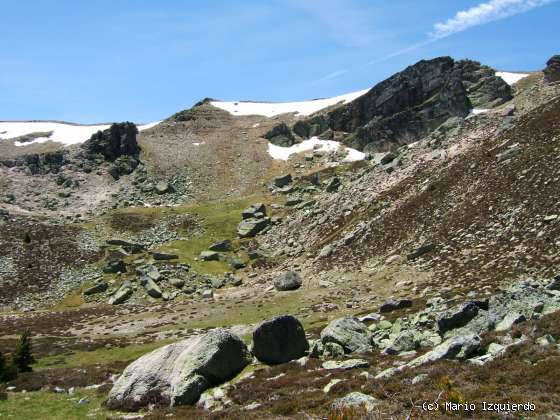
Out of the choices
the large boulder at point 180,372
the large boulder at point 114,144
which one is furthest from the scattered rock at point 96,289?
the large boulder at point 114,144

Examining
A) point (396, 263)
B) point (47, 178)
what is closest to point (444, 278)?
point (396, 263)

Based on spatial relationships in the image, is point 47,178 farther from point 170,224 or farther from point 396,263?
point 396,263

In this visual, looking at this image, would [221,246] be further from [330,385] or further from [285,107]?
[285,107]

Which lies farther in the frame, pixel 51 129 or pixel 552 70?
pixel 51 129

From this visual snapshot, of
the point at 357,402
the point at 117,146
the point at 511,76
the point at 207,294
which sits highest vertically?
the point at 511,76

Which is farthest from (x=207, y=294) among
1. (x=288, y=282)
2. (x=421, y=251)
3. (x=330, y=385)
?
(x=330, y=385)

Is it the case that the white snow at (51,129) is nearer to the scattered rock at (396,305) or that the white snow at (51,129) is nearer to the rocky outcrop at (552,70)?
the rocky outcrop at (552,70)

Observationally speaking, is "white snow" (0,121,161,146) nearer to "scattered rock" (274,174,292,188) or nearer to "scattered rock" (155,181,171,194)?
"scattered rock" (155,181,171,194)

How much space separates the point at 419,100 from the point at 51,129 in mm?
140710

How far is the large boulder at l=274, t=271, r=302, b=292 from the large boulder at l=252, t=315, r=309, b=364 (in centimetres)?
2701

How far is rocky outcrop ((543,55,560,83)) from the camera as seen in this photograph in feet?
290

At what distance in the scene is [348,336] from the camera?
83.4 ft

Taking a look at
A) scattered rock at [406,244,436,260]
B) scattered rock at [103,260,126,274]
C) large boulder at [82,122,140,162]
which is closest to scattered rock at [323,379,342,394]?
scattered rock at [406,244,436,260]

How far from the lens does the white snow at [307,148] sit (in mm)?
129875
